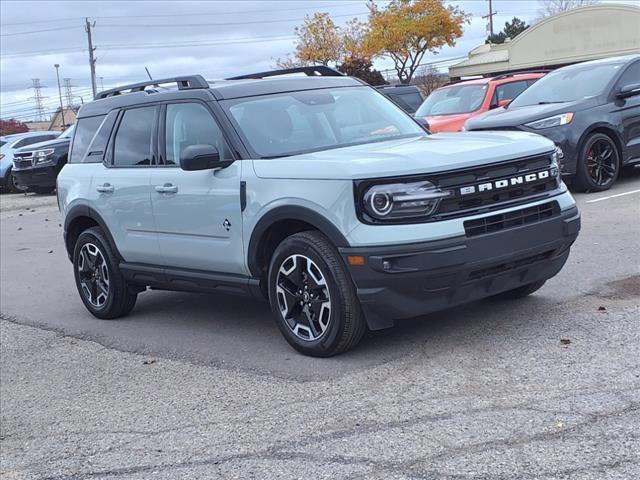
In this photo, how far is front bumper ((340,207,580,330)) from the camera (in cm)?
490

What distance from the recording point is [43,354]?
6695 mm

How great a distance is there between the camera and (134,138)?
702 cm

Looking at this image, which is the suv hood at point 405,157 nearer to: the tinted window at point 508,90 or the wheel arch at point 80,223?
the wheel arch at point 80,223

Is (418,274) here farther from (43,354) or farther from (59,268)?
(59,268)

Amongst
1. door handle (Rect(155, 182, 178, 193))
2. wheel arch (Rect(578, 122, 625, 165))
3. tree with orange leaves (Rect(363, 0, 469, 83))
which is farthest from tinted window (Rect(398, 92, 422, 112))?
tree with orange leaves (Rect(363, 0, 469, 83))

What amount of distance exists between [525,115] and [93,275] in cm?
626

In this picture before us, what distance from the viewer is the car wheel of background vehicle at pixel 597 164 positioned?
429 inches

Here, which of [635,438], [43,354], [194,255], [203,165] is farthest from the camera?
[43,354]

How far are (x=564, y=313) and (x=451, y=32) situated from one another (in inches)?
1691

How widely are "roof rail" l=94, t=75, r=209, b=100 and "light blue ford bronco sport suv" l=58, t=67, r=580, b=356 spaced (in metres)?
0.02

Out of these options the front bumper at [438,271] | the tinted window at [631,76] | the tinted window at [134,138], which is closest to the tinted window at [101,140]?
the tinted window at [134,138]

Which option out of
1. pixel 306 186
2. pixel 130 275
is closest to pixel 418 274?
pixel 306 186

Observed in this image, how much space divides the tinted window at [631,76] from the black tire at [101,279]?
7546mm

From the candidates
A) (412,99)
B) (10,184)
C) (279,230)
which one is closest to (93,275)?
(279,230)
